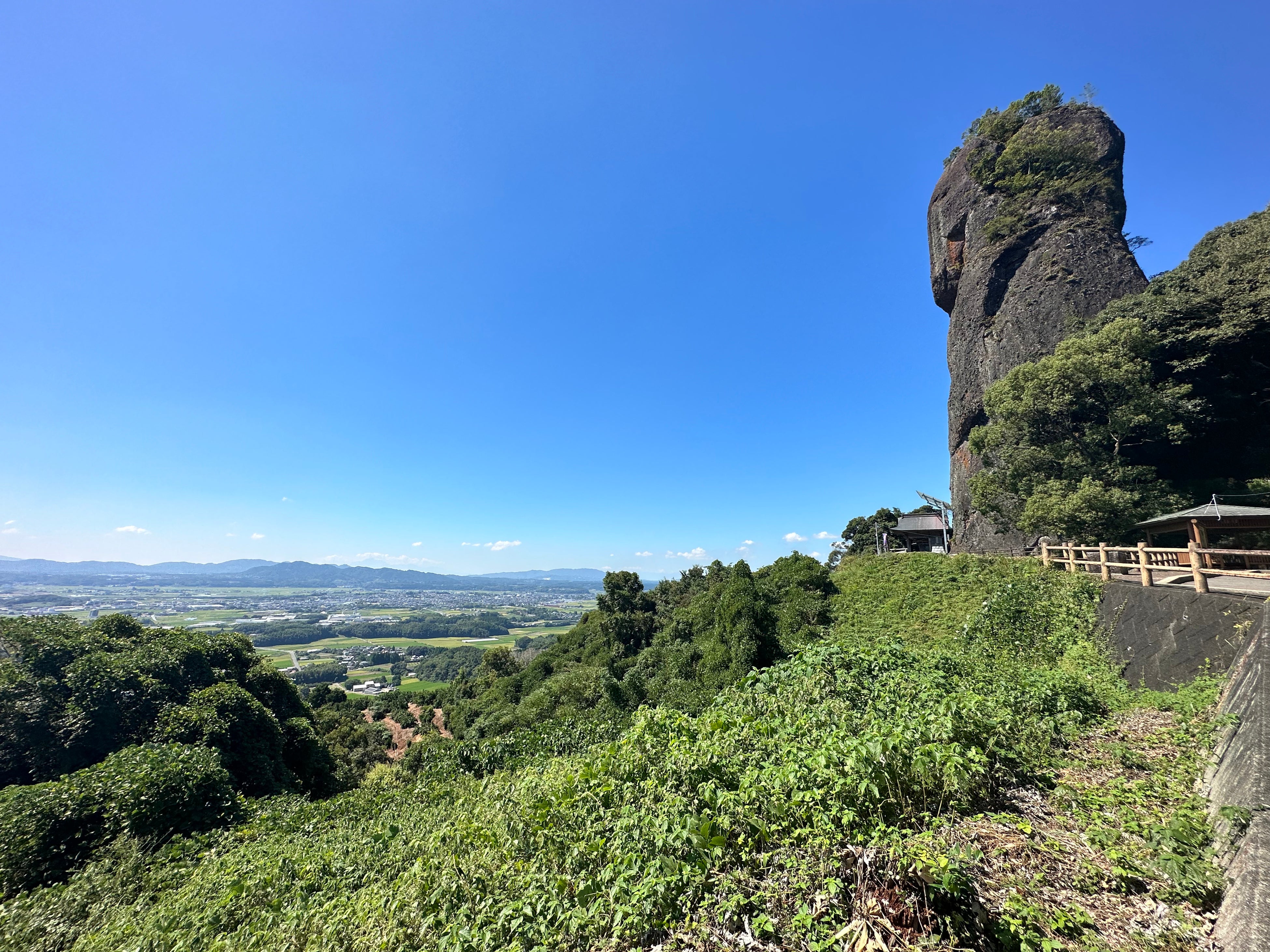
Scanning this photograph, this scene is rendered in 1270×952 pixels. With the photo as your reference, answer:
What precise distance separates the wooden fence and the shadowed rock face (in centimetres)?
1023

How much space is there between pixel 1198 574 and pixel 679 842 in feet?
33.1

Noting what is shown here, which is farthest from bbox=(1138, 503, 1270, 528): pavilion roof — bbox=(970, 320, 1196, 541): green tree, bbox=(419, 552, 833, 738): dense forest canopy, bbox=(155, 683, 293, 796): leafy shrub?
bbox=(155, 683, 293, 796): leafy shrub

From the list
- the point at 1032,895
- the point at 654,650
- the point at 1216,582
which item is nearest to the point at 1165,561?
the point at 1216,582

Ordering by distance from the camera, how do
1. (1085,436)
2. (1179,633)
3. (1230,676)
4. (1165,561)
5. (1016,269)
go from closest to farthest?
(1230,676) → (1179,633) → (1165,561) → (1085,436) → (1016,269)

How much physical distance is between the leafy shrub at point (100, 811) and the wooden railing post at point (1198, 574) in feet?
58.6

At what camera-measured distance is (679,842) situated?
3432mm

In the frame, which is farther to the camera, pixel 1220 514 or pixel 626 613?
pixel 626 613

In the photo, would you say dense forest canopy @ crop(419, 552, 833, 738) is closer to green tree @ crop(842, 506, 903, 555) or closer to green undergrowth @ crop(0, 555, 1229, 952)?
green undergrowth @ crop(0, 555, 1229, 952)

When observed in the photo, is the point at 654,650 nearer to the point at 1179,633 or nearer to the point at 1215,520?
the point at 1179,633

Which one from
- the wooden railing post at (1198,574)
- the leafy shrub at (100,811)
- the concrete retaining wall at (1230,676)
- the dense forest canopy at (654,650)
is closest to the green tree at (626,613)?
the dense forest canopy at (654,650)

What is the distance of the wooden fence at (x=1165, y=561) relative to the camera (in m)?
7.50

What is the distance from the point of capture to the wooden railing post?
771 centimetres

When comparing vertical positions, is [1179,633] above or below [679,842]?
above

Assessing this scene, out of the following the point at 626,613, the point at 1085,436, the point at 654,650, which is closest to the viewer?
the point at 1085,436
